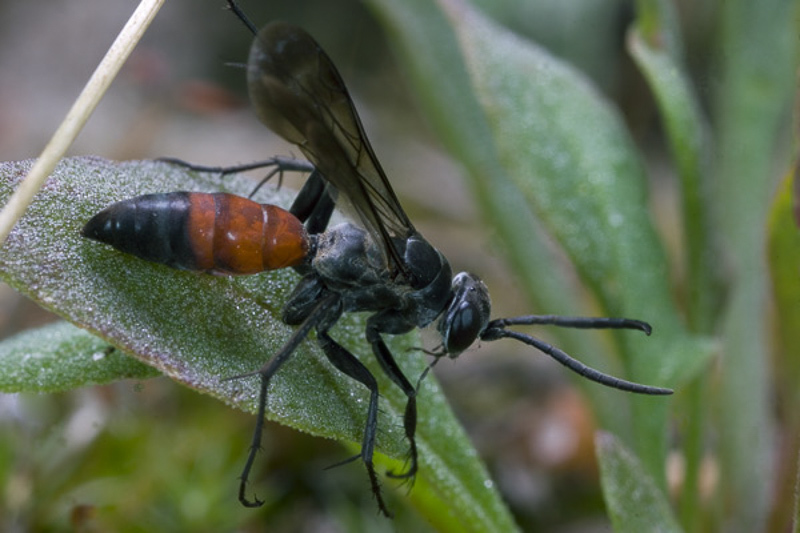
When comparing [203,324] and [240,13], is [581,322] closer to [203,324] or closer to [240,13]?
[203,324]

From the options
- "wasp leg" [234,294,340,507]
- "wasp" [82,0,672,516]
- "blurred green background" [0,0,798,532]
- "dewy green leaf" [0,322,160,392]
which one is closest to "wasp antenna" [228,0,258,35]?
"wasp" [82,0,672,516]

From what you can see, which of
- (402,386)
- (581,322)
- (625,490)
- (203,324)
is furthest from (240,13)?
(625,490)

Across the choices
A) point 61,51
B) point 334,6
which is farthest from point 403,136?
point 61,51

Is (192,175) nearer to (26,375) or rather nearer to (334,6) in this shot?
(26,375)

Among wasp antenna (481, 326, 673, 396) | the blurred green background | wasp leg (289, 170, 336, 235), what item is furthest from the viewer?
the blurred green background

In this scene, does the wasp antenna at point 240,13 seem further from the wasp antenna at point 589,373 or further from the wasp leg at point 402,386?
the wasp antenna at point 589,373

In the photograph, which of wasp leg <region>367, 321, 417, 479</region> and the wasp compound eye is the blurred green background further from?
the wasp compound eye

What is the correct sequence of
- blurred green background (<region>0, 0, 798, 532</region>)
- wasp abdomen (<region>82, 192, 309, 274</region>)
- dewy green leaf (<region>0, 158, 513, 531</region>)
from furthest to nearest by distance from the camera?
blurred green background (<region>0, 0, 798, 532</region>) → wasp abdomen (<region>82, 192, 309, 274</region>) → dewy green leaf (<region>0, 158, 513, 531</region>)
